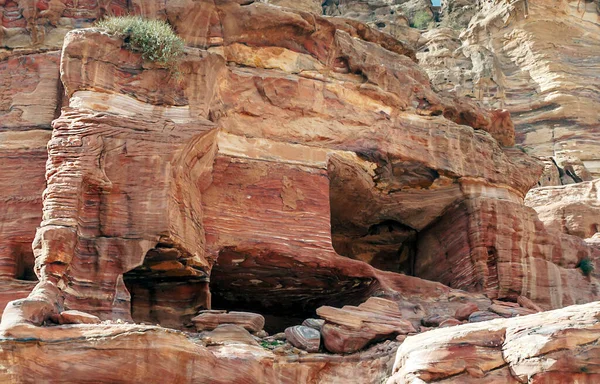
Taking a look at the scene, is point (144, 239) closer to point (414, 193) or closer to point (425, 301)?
point (425, 301)

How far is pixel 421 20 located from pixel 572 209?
907 inches

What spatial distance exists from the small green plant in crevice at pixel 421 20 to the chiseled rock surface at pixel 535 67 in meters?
3.00

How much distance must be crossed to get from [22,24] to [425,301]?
9960 millimetres

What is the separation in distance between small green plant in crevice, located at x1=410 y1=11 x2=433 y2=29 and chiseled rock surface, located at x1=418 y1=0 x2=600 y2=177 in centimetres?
300

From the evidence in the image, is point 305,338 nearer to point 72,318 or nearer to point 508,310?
point 72,318

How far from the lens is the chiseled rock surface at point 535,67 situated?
4019 centimetres

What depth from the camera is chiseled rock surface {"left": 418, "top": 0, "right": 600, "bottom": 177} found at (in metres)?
40.2

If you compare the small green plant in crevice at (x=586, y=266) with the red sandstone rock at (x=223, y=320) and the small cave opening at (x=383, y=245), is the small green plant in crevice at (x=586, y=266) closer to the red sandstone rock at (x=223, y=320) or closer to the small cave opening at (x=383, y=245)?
the small cave opening at (x=383, y=245)

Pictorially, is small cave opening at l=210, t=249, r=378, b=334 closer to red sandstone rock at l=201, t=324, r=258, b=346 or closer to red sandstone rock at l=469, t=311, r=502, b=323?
red sandstone rock at l=469, t=311, r=502, b=323

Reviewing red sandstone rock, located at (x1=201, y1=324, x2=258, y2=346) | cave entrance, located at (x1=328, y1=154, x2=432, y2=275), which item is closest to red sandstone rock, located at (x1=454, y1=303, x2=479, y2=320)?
cave entrance, located at (x1=328, y1=154, x2=432, y2=275)

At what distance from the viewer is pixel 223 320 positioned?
1549 cm

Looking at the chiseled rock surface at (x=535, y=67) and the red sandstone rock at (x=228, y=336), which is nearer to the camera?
the red sandstone rock at (x=228, y=336)

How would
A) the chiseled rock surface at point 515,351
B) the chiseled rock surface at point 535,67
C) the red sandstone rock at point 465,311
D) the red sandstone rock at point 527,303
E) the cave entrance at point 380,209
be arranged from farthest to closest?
the chiseled rock surface at point 535,67 → the cave entrance at point 380,209 → the red sandstone rock at point 527,303 → the red sandstone rock at point 465,311 → the chiseled rock surface at point 515,351

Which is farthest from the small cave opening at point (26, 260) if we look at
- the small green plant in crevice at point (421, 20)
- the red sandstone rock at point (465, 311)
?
the small green plant in crevice at point (421, 20)
